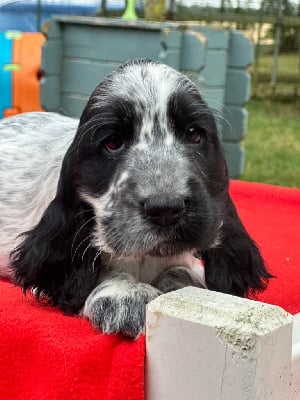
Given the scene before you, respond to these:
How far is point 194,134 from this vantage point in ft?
9.61

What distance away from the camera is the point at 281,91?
17688mm

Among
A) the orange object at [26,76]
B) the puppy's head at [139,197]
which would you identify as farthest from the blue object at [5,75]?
the puppy's head at [139,197]

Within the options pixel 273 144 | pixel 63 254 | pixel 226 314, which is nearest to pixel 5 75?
pixel 273 144

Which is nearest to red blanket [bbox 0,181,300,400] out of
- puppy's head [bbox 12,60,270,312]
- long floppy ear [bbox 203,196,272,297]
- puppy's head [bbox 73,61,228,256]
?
puppy's head [bbox 12,60,270,312]

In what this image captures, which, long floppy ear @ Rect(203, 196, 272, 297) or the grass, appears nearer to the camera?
long floppy ear @ Rect(203, 196, 272, 297)

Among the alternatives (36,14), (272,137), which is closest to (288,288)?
(272,137)

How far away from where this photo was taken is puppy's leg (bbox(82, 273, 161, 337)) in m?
2.63

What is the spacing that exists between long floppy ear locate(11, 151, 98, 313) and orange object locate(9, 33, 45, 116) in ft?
17.2

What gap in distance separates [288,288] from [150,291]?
42.0 inches

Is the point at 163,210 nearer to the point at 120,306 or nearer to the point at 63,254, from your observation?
the point at 120,306

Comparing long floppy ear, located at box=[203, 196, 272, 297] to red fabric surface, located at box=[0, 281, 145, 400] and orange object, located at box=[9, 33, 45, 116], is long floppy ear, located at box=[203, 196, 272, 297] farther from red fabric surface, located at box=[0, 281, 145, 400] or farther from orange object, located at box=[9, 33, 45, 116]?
orange object, located at box=[9, 33, 45, 116]

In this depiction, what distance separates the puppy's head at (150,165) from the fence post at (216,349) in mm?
244

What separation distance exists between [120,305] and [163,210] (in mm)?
358

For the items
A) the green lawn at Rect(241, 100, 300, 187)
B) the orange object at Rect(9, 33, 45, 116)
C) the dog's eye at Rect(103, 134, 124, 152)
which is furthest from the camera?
the green lawn at Rect(241, 100, 300, 187)
